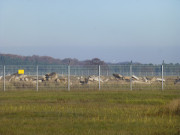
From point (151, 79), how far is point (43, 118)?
2943 cm

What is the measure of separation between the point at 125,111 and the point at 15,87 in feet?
61.2

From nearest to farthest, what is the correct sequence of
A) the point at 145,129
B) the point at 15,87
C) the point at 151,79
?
the point at 145,129 < the point at 15,87 < the point at 151,79

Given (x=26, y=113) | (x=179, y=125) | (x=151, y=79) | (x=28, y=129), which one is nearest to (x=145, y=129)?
(x=179, y=125)

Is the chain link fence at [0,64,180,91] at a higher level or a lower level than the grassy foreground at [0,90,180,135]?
higher

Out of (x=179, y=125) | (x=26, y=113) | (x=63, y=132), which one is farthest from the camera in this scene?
(x=26, y=113)

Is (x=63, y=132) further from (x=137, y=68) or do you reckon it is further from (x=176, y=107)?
(x=137, y=68)

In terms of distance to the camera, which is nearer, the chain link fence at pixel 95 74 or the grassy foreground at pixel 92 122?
the grassy foreground at pixel 92 122

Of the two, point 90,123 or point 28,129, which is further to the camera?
point 90,123

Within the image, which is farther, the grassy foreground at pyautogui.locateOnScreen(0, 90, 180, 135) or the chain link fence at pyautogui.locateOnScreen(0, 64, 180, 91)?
the chain link fence at pyautogui.locateOnScreen(0, 64, 180, 91)

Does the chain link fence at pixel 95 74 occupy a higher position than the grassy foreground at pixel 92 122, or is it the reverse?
the chain link fence at pixel 95 74

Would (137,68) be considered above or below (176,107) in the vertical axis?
above

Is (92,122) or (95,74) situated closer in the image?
(92,122)

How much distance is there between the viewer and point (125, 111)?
16125mm

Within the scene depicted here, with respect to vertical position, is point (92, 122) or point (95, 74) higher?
point (95, 74)
